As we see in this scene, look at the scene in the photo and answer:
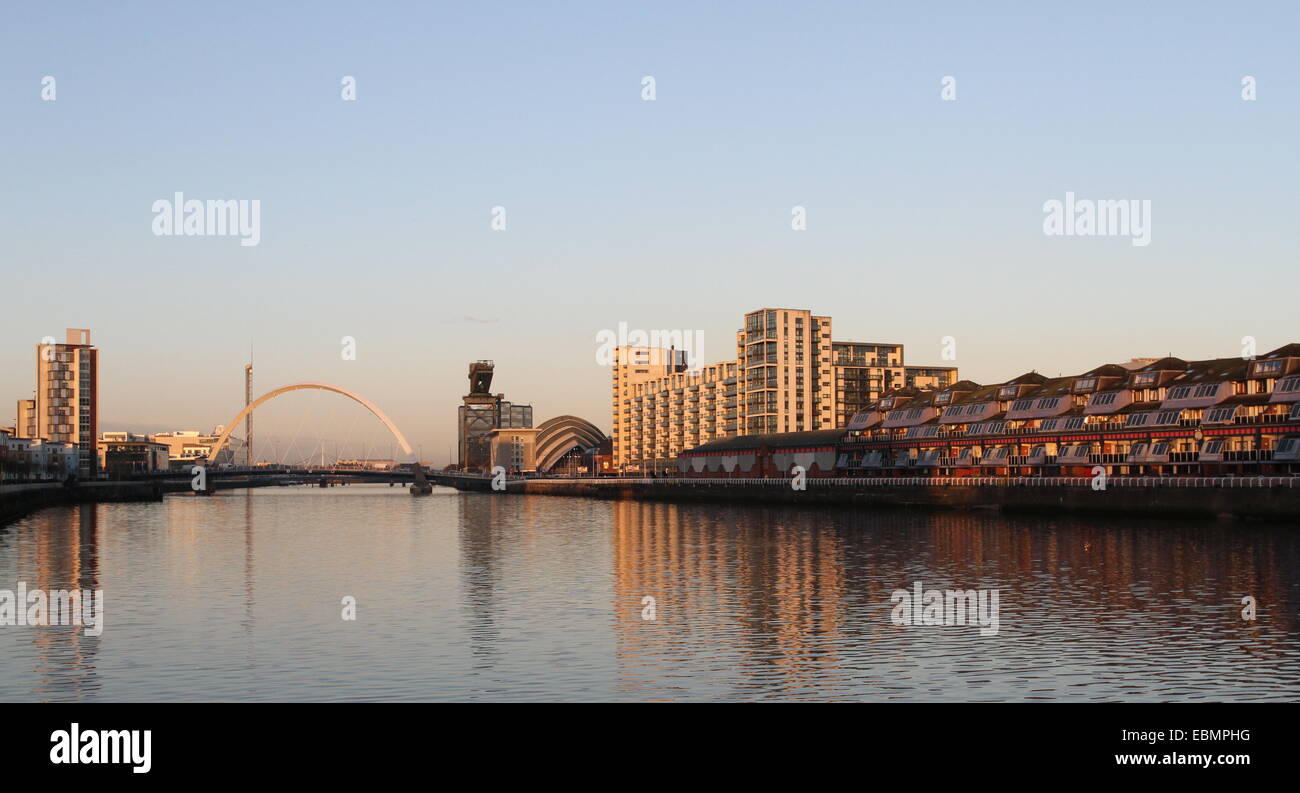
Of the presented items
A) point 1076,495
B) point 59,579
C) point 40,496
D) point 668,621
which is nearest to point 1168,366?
point 1076,495

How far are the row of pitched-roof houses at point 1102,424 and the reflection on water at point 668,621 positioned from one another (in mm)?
29274

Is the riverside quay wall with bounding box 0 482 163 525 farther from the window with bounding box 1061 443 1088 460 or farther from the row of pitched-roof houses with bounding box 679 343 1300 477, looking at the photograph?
the window with bounding box 1061 443 1088 460

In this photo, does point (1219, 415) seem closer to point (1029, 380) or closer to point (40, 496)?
point (1029, 380)

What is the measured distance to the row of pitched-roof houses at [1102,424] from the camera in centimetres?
11169

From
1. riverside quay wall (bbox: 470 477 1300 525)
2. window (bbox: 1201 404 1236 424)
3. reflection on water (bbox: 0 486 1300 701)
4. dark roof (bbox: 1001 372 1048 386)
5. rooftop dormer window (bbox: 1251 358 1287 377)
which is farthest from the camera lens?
dark roof (bbox: 1001 372 1048 386)

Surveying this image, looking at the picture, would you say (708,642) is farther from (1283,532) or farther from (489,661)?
(1283,532)

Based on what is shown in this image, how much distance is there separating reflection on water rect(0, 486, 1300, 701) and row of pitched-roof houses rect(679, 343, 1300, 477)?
96.0ft

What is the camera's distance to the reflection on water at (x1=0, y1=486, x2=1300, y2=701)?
96.3ft

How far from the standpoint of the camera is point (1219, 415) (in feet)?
378

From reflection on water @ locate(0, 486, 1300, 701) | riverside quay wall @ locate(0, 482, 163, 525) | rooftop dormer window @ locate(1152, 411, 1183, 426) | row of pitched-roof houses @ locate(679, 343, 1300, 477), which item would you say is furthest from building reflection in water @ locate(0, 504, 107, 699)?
rooftop dormer window @ locate(1152, 411, 1183, 426)

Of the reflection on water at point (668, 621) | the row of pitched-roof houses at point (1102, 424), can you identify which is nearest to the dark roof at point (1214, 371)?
the row of pitched-roof houses at point (1102, 424)
